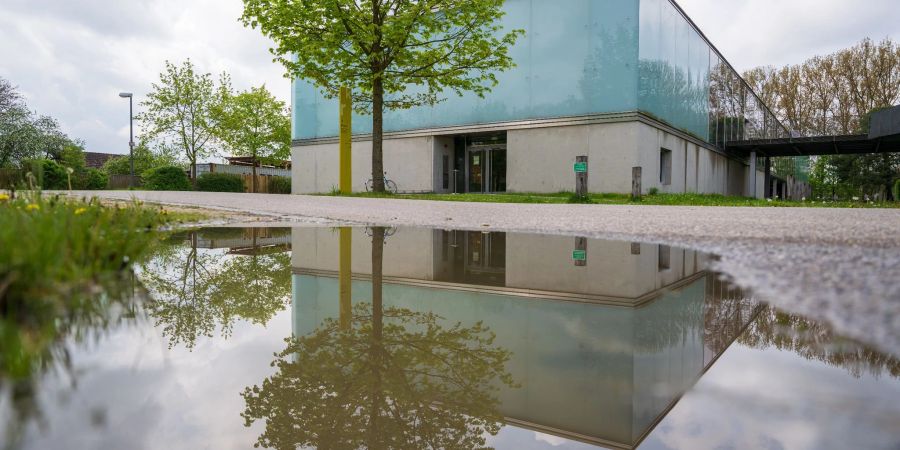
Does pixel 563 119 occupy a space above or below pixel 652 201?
above

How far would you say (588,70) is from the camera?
67.8 ft

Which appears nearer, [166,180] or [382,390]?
[382,390]

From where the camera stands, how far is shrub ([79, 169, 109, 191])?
31.9 meters

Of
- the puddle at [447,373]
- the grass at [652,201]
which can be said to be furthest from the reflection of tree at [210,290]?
the grass at [652,201]

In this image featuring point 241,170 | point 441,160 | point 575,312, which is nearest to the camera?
point 575,312

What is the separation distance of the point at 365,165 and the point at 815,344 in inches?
981

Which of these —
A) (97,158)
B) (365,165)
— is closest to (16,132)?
(365,165)

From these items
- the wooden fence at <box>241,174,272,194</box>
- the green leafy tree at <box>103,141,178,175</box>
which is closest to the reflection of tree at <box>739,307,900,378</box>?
the wooden fence at <box>241,174,272,194</box>

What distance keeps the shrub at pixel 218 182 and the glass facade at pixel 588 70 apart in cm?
780

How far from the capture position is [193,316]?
2.22 meters

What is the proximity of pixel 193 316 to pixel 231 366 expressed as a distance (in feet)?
2.14

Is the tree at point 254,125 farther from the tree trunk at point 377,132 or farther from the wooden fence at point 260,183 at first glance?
the tree trunk at point 377,132

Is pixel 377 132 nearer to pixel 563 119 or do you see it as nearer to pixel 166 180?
pixel 563 119

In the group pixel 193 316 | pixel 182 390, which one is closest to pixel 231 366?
pixel 182 390
